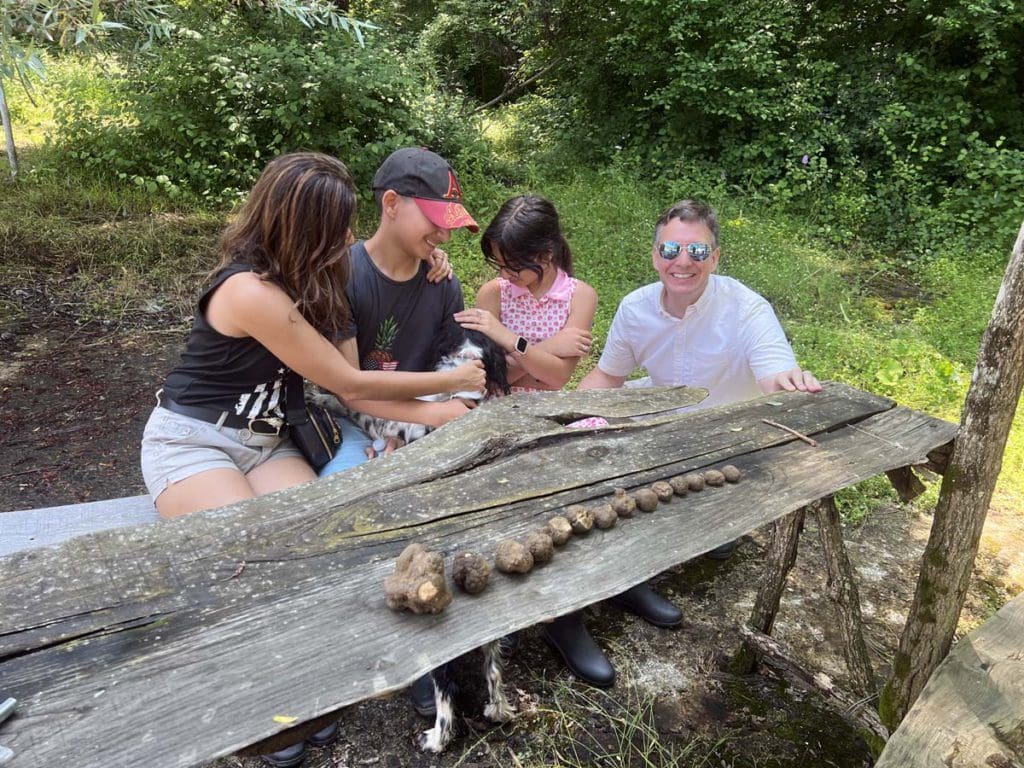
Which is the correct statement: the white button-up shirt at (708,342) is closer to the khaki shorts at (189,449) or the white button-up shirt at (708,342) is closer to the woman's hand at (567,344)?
the woman's hand at (567,344)

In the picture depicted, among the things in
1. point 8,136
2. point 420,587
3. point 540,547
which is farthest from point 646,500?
point 8,136

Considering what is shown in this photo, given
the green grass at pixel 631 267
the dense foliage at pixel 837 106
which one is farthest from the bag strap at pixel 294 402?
the dense foliage at pixel 837 106

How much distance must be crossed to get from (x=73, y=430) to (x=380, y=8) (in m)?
10.5

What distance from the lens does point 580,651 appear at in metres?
2.51

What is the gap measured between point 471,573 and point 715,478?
0.77m

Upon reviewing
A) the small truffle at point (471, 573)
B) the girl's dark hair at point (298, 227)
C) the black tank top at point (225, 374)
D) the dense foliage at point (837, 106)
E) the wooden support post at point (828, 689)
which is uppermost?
the dense foliage at point (837, 106)

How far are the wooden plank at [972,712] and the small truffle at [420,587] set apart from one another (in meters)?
0.98

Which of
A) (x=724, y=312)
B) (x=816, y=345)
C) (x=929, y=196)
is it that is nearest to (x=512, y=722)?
(x=724, y=312)

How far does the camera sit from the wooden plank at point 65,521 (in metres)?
2.10

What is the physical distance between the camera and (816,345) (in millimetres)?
5027

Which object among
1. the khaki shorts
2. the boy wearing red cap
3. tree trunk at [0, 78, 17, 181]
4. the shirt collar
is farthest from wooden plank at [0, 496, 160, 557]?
tree trunk at [0, 78, 17, 181]

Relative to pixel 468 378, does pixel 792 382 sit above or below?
above

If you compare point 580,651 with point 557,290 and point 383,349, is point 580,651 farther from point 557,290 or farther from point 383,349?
point 557,290

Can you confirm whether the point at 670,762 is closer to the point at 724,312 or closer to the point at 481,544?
the point at 481,544
